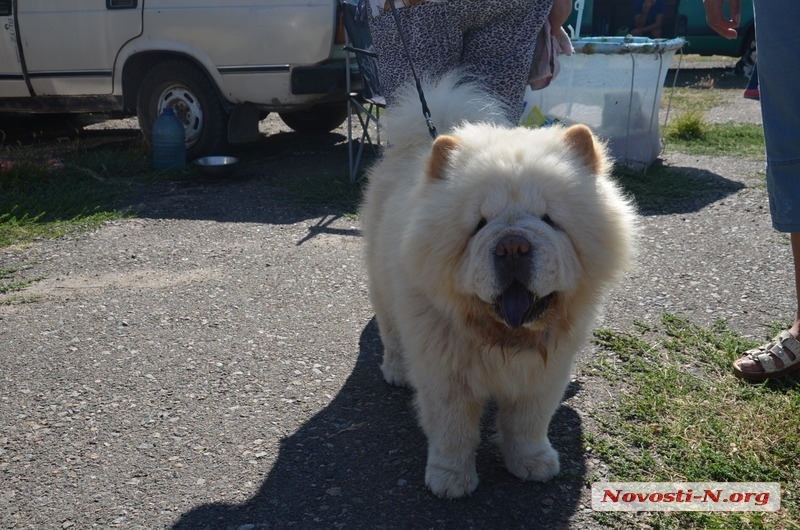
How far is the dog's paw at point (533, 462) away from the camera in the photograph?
2.88m

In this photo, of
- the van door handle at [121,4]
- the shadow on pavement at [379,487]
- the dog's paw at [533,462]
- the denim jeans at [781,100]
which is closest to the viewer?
the shadow on pavement at [379,487]

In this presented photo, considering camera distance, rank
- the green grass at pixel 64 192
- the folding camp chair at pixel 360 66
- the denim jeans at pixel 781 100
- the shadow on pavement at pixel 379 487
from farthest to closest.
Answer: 1. the folding camp chair at pixel 360 66
2. the green grass at pixel 64 192
3. the denim jeans at pixel 781 100
4. the shadow on pavement at pixel 379 487

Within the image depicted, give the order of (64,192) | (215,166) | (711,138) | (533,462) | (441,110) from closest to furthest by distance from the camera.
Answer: (533,462) < (441,110) < (64,192) < (215,166) < (711,138)

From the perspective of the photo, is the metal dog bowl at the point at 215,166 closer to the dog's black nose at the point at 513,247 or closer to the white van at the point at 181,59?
the white van at the point at 181,59

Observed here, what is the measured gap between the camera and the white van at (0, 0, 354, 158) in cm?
740

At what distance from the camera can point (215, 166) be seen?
734cm

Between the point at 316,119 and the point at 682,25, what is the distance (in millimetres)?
10179

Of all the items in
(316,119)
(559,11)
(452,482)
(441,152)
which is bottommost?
(452,482)

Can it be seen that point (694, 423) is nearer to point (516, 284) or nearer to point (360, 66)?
point (516, 284)

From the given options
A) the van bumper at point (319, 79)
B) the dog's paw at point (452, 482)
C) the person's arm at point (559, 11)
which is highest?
the person's arm at point (559, 11)

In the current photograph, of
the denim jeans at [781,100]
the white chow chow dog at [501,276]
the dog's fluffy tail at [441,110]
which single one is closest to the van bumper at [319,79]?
the dog's fluffy tail at [441,110]

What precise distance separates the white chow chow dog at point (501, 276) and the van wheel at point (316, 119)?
672 centimetres

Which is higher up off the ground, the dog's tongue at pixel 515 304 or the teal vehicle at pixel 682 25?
the teal vehicle at pixel 682 25

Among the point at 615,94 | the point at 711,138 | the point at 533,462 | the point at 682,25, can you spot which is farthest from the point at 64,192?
the point at 682,25
